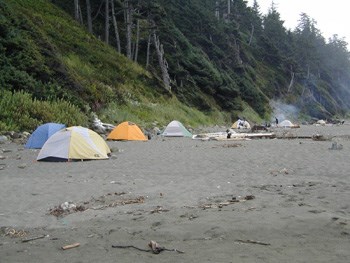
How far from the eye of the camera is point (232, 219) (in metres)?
5.69

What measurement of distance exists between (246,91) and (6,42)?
124 feet

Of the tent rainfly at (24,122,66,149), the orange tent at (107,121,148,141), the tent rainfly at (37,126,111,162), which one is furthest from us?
the orange tent at (107,121,148,141)

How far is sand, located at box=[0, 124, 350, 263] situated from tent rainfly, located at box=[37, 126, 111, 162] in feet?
1.90

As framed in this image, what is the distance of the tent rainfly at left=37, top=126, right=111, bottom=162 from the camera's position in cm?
1223

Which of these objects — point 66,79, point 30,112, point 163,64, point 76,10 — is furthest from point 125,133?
point 76,10

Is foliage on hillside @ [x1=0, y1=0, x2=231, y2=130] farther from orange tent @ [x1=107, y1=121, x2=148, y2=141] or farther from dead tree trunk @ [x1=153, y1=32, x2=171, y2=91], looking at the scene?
orange tent @ [x1=107, y1=121, x2=148, y2=141]

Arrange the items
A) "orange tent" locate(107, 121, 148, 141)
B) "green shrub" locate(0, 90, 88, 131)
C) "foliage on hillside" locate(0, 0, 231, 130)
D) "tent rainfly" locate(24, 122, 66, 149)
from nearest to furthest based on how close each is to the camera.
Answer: "tent rainfly" locate(24, 122, 66, 149), "green shrub" locate(0, 90, 88, 131), "orange tent" locate(107, 121, 148, 141), "foliage on hillside" locate(0, 0, 231, 130)

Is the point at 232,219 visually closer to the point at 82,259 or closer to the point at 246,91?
the point at 82,259

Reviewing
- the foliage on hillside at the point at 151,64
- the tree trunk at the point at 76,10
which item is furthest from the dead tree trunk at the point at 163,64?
Result: the tree trunk at the point at 76,10

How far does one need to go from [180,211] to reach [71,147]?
22.6ft

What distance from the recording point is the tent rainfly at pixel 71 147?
12227mm

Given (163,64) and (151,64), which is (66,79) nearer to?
(163,64)

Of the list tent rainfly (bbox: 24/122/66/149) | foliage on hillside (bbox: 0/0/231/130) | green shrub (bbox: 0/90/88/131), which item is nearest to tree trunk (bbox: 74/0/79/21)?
foliage on hillside (bbox: 0/0/231/130)

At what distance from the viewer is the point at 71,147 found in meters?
12.4
